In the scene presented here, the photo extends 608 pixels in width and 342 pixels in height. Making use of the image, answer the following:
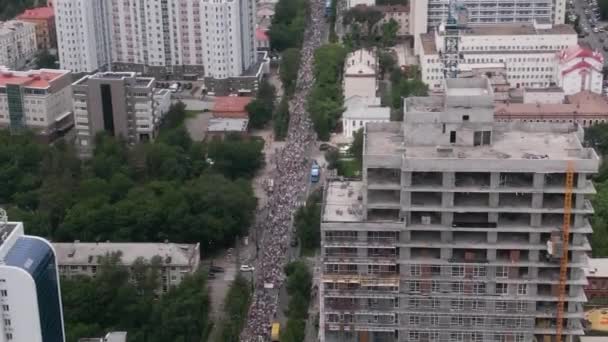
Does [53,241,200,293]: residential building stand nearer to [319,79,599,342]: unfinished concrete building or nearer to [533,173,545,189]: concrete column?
[319,79,599,342]: unfinished concrete building

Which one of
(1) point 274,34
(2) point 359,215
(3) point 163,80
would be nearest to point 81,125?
(3) point 163,80

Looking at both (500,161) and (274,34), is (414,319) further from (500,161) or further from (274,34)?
(274,34)

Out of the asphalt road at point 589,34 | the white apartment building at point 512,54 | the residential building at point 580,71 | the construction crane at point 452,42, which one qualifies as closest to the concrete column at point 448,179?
the construction crane at point 452,42

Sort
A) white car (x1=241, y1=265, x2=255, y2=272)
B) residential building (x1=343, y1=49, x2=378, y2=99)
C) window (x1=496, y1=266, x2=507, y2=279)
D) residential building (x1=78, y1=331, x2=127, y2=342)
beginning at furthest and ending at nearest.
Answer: residential building (x1=343, y1=49, x2=378, y2=99) → white car (x1=241, y1=265, x2=255, y2=272) → residential building (x1=78, y1=331, x2=127, y2=342) → window (x1=496, y1=266, x2=507, y2=279)

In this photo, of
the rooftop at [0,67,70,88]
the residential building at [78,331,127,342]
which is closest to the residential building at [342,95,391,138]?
the rooftop at [0,67,70,88]

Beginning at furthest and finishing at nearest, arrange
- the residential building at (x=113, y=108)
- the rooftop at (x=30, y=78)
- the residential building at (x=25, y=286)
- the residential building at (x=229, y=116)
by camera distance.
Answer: the rooftop at (x=30, y=78), the residential building at (x=229, y=116), the residential building at (x=113, y=108), the residential building at (x=25, y=286)

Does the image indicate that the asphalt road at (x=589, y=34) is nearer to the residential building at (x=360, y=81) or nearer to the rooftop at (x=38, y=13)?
the residential building at (x=360, y=81)
